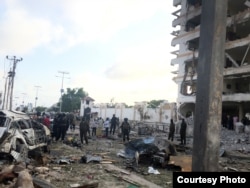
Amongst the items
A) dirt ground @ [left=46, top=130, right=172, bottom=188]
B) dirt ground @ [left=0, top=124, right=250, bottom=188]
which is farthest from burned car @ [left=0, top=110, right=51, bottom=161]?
dirt ground @ [left=46, top=130, right=172, bottom=188]

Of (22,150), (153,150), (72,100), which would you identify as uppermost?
(72,100)

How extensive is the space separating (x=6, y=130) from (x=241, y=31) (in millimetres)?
27365

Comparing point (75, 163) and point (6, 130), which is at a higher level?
point (6, 130)

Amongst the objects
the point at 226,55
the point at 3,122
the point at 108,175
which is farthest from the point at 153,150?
the point at 226,55

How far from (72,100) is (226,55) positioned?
57.0 meters

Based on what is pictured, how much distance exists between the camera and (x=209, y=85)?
3.40 meters

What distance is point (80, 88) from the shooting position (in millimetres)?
86938

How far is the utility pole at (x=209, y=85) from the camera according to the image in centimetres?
341

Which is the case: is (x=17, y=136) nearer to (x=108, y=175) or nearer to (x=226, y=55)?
(x=108, y=175)

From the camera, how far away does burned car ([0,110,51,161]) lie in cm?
959

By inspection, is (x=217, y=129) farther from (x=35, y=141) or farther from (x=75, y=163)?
(x=35, y=141)

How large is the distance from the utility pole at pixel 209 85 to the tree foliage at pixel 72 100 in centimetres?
7811

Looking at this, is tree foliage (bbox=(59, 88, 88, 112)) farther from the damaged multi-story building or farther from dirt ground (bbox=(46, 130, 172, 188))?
dirt ground (bbox=(46, 130, 172, 188))

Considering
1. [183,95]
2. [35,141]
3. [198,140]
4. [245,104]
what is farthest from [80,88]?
[198,140]
